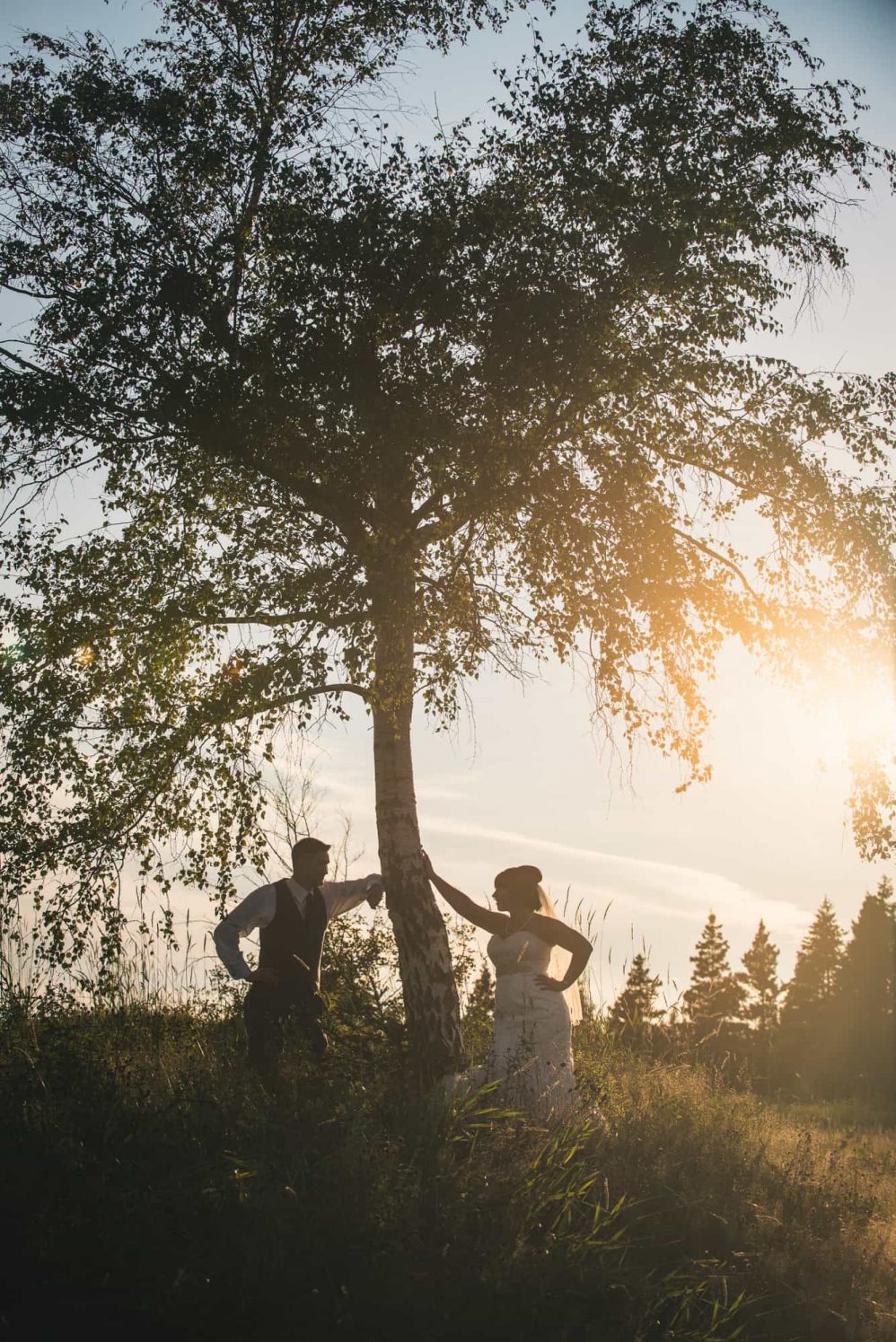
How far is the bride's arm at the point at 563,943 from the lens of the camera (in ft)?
29.6

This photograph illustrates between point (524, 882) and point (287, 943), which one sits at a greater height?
point (524, 882)

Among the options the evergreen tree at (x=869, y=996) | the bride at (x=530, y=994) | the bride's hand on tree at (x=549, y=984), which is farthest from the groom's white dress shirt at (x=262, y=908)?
the evergreen tree at (x=869, y=996)

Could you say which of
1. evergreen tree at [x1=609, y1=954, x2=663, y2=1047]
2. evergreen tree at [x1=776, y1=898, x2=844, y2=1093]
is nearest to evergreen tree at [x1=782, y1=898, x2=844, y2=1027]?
evergreen tree at [x1=776, y1=898, x2=844, y2=1093]

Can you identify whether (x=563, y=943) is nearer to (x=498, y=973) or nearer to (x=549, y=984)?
(x=549, y=984)

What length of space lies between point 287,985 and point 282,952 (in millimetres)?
273

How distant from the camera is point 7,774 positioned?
9727 millimetres

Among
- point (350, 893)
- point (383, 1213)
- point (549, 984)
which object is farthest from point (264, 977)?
point (383, 1213)

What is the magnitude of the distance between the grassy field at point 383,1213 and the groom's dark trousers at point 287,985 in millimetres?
365

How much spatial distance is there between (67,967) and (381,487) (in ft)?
17.2

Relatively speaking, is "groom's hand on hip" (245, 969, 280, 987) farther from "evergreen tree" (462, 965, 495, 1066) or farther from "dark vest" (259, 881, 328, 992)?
"evergreen tree" (462, 965, 495, 1066)

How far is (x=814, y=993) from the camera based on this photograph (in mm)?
61062

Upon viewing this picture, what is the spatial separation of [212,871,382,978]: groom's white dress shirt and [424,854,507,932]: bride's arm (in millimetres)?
649

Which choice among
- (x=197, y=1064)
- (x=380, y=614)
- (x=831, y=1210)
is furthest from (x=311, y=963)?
(x=831, y=1210)

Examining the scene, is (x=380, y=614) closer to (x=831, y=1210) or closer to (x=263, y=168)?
(x=263, y=168)
